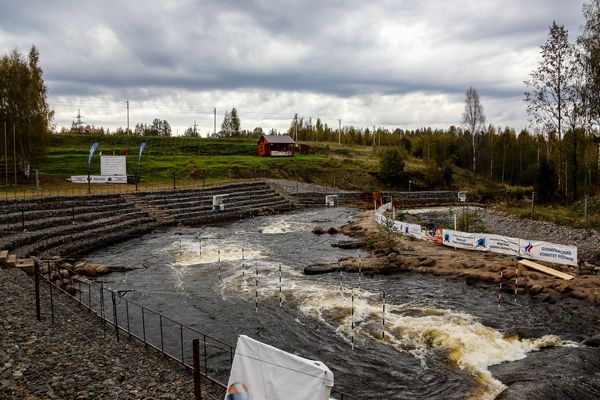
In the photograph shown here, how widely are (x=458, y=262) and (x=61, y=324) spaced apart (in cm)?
2388

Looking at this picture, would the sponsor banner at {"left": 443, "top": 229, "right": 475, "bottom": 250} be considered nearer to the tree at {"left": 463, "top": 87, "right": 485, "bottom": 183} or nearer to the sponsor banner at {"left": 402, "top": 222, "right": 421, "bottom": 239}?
the sponsor banner at {"left": 402, "top": 222, "right": 421, "bottom": 239}

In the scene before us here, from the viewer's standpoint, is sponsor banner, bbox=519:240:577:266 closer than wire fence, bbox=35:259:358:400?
No

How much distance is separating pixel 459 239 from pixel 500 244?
3.41m

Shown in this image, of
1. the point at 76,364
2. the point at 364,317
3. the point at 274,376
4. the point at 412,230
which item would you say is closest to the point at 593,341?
the point at 364,317

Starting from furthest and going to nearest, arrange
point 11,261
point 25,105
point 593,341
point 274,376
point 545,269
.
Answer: point 25,105
point 545,269
point 11,261
point 593,341
point 274,376

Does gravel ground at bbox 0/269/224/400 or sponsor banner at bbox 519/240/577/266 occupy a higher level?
sponsor banner at bbox 519/240/577/266

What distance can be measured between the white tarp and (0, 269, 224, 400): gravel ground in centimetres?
373

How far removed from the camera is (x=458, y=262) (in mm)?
30750

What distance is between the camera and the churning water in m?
16.3

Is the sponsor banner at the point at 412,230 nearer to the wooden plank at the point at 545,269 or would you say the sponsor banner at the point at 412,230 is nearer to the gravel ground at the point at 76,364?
the wooden plank at the point at 545,269

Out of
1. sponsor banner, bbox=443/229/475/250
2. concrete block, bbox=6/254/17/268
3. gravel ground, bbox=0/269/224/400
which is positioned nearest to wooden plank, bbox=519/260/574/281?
sponsor banner, bbox=443/229/475/250

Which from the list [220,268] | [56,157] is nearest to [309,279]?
[220,268]

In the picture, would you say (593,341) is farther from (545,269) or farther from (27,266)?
(27,266)

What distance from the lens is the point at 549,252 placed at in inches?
1164
